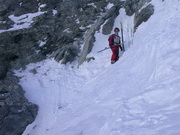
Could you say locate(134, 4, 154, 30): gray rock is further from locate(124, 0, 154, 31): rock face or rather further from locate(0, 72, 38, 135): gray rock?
locate(0, 72, 38, 135): gray rock

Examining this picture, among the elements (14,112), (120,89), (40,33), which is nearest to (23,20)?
(40,33)

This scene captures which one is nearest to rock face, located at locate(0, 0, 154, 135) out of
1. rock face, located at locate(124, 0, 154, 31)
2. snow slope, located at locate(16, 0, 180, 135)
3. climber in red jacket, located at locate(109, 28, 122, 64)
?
rock face, located at locate(124, 0, 154, 31)

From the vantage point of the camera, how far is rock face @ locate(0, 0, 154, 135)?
12.1 metres

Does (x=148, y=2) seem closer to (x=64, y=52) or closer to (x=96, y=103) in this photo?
(x=64, y=52)

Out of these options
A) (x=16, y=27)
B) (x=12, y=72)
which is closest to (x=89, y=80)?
(x=12, y=72)

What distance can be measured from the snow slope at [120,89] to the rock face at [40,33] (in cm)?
71

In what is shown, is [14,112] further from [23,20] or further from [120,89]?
[23,20]

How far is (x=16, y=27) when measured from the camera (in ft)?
74.4

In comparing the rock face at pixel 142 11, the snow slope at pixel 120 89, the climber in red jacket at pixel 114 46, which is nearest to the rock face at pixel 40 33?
the rock face at pixel 142 11

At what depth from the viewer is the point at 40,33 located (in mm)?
22000

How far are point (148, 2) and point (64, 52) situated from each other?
737 cm

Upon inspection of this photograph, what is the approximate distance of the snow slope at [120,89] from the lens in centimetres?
553

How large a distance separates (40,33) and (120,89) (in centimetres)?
1499

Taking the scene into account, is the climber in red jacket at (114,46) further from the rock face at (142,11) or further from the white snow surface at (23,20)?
the white snow surface at (23,20)
